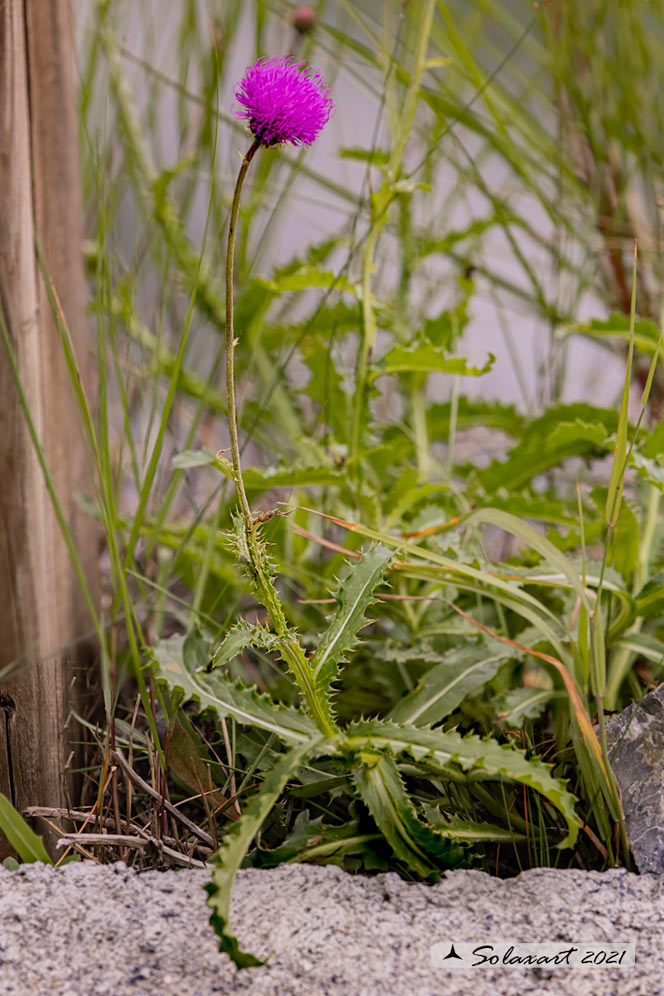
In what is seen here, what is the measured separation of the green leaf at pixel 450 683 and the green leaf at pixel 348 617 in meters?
0.16

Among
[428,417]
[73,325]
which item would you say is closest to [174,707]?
[73,325]

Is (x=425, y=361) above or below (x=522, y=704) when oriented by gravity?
above

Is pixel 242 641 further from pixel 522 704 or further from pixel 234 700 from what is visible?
pixel 522 704

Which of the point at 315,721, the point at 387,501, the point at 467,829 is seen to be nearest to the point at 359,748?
the point at 315,721

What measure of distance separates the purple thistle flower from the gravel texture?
0.61m

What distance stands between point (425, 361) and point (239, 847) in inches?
26.1

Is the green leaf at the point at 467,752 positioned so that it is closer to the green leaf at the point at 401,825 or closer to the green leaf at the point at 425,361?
the green leaf at the point at 401,825

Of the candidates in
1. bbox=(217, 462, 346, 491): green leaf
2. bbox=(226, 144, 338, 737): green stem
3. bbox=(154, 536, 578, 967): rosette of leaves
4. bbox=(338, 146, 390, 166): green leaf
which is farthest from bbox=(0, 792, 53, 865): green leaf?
bbox=(338, 146, 390, 166): green leaf

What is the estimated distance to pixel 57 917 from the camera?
726mm

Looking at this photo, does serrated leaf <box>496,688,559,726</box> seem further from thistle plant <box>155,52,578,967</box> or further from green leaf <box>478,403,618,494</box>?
green leaf <box>478,403,618,494</box>

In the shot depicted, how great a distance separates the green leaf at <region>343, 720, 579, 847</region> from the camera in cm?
73

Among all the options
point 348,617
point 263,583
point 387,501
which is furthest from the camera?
point 387,501

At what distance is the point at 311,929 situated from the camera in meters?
0.71

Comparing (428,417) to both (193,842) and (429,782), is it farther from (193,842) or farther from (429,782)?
(193,842)
